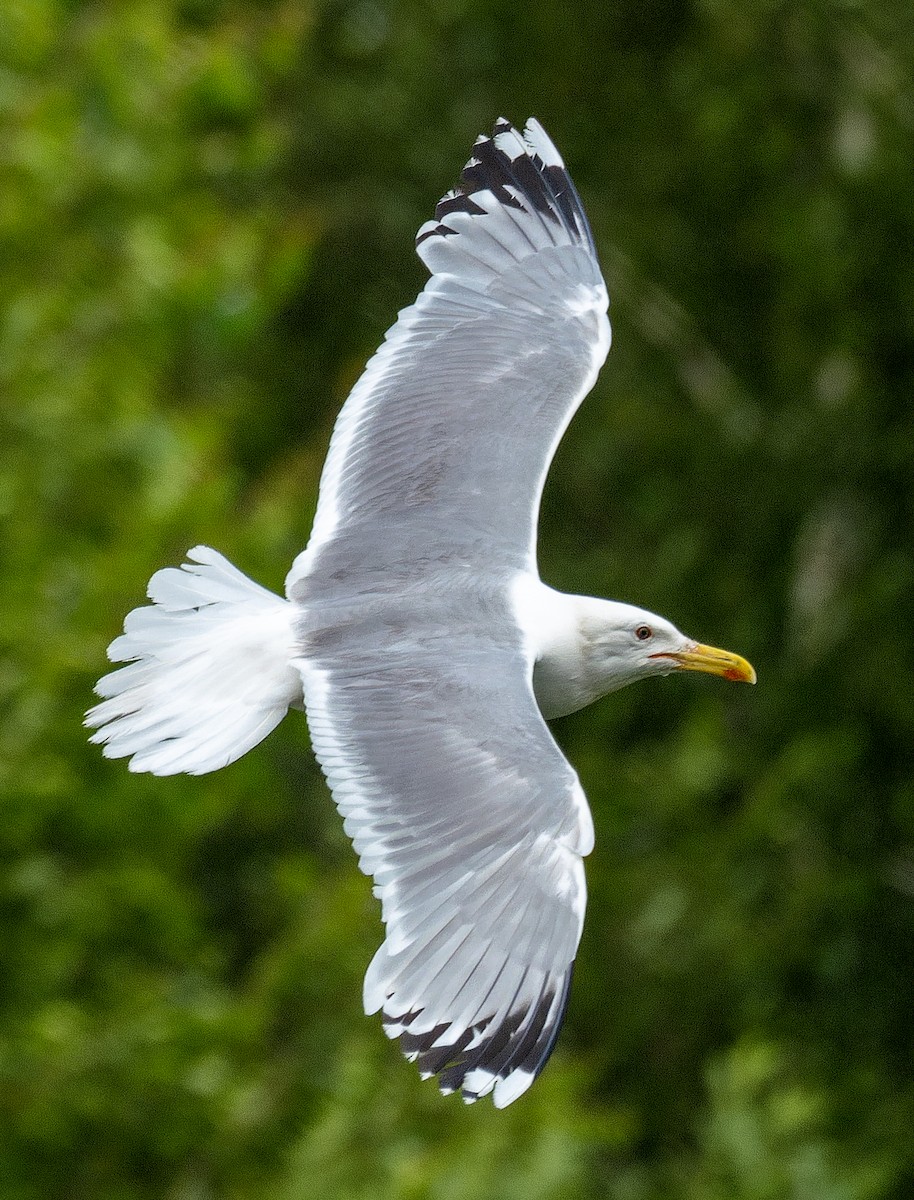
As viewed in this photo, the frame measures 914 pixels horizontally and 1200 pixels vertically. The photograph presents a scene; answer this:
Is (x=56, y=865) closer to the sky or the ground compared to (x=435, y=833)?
closer to the ground

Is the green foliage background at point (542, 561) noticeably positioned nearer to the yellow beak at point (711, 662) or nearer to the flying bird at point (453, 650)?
the yellow beak at point (711, 662)

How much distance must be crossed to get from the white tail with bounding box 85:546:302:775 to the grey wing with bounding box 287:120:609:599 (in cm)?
15

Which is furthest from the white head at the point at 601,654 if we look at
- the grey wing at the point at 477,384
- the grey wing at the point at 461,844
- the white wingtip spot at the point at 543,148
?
the white wingtip spot at the point at 543,148

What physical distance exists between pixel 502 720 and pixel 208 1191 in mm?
3211

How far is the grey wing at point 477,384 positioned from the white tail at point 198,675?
0.15m

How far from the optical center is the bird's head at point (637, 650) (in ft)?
14.3

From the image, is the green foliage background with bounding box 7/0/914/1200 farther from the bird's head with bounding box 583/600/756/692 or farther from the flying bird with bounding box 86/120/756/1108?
the flying bird with bounding box 86/120/756/1108

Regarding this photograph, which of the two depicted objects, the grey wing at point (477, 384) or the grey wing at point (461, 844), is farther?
the grey wing at point (477, 384)

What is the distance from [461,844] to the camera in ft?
11.9

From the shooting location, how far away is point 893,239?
325 inches

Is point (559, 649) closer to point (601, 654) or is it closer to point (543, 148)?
point (601, 654)

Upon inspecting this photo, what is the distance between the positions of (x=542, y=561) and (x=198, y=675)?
4.48m

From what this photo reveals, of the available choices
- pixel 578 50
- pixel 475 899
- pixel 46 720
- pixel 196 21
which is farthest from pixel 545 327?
pixel 196 21

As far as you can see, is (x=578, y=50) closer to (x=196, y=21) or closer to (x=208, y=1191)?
(x=196, y=21)
